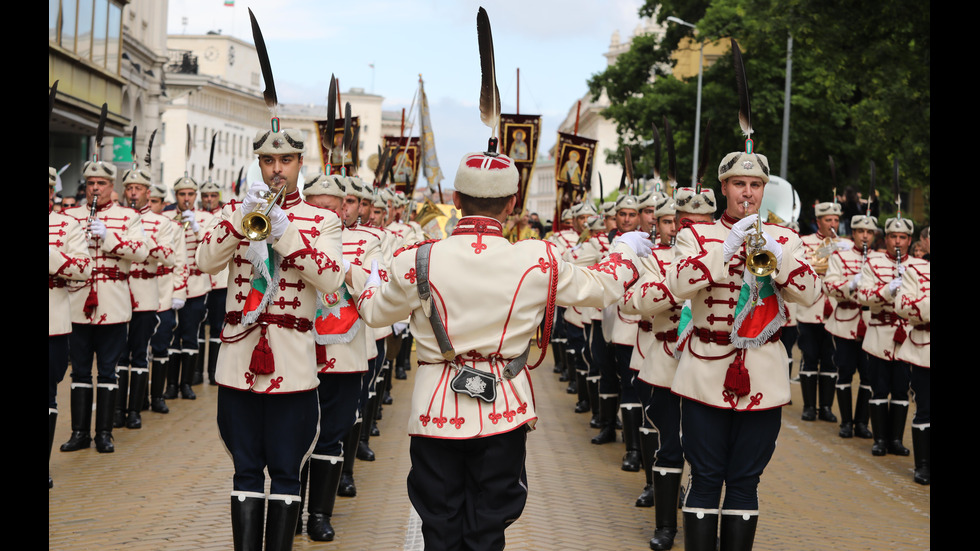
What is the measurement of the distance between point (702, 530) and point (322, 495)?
2.76 m

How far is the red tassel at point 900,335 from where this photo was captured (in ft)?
36.8

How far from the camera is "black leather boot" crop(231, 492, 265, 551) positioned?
6.07m

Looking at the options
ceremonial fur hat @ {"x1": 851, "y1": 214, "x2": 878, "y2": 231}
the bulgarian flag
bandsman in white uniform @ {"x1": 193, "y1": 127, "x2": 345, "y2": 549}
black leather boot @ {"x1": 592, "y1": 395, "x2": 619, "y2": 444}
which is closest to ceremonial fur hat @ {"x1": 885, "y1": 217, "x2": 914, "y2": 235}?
ceremonial fur hat @ {"x1": 851, "y1": 214, "x2": 878, "y2": 231}

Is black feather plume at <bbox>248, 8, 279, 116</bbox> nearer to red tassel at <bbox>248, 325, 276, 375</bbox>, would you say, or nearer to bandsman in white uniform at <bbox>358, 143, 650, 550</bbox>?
red tassel at <bbox>248, 325, 276, 375</bbox>

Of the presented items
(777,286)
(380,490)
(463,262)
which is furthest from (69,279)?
(777,286)

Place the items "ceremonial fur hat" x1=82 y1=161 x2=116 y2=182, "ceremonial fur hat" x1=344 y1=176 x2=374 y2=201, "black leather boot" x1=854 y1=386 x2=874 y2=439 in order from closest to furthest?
"ceremonial fur hat" x1=344 y1=176 x2=374 y2=201
"ceremonial fur hat" x1=82 y1=161 x2=116 y2=182
"black leather boot" x1=854 y1=386 x2=874 y2=439

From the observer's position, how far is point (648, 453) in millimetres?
9016

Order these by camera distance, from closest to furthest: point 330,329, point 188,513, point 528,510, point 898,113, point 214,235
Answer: point 214,235 < point 330,329 < point 188,513 < point 528,510 < point 898,113

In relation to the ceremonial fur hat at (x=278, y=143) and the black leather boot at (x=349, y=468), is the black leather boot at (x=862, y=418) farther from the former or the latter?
the ceremonial fur hat at (x=278, y=143)

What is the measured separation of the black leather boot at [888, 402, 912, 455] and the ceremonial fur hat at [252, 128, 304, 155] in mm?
8026

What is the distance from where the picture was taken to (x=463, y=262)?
514 cm
